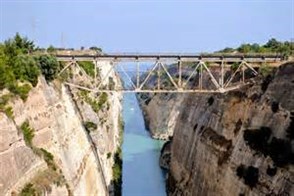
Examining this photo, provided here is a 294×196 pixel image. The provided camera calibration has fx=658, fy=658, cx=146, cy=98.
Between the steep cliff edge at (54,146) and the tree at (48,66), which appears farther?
the tree at (48,66)

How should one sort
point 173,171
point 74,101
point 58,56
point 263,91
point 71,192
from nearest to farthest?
point 71,192 → point 263,91 → point 58,56 → point 74,101 → point 173,171

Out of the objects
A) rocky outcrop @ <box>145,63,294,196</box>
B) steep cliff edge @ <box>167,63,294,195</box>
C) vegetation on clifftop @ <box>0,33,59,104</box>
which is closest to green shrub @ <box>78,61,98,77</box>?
rocky outcrop @ <box>145,63,294,196</box>

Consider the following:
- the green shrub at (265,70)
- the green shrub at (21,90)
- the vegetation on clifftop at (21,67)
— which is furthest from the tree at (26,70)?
the green shrub at (265,70)

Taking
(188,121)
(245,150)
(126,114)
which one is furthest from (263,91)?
(126,114)

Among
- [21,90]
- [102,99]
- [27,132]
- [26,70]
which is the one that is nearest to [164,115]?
[102,99]

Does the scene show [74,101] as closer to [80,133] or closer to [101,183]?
[80,133]

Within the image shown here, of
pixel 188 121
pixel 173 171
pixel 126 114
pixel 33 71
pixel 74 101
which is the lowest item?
pixel 126 114

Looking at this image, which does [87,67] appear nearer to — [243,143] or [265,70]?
[265,70]

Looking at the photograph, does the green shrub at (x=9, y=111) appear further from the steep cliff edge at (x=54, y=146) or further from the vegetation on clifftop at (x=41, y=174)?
the vegetation on clifftop at (x=41, y=174)
